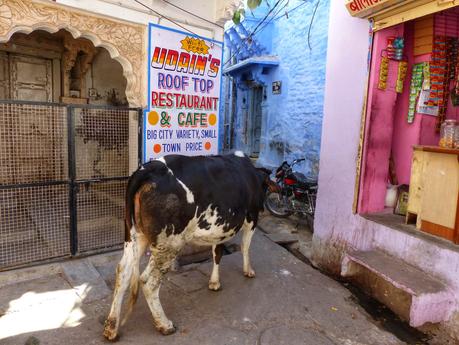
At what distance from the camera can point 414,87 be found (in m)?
4.30

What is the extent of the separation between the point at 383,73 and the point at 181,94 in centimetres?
256

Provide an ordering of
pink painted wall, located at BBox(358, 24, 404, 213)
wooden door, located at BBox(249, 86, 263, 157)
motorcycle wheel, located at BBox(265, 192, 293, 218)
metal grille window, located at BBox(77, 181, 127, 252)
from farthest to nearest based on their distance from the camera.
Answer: wooden door, located at BBox(249, 86, 263, 157), motorcycle wheel, located at BBox(265, 192, 293, 218), metal grille window, located at BBox(77, 181, 127, 252), pink painted wall, located at BBox(358, 24, 404, 213)

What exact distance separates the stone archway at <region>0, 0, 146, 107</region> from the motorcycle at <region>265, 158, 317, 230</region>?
335cm

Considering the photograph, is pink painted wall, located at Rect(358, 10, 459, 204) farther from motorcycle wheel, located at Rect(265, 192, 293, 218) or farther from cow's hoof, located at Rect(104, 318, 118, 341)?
cow's hoof, located at Rect(104, 318, 118, 341)

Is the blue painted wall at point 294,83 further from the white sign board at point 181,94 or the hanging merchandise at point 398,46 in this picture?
the hanging merchandise at point 398,46

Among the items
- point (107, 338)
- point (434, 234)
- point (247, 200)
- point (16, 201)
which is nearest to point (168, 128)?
point (247, 200)

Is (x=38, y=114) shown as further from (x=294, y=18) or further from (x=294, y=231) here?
(x=294, y=18)

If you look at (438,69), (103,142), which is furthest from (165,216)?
(438,69)

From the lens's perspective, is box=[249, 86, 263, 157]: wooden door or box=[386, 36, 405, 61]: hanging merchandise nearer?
box=[386, 36, 405, 61]: hanging merchandise

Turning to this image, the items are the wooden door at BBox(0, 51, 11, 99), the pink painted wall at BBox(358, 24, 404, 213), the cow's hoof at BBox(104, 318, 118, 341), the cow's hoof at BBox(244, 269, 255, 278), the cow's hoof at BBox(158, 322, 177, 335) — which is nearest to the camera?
the cow's hoof at BBox(104, 318, 118, 341)

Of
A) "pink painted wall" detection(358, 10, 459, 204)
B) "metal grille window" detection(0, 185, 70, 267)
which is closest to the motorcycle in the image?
"pink painted wall" detection(358, 10, 459, 204)

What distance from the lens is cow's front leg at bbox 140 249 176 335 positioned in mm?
2865

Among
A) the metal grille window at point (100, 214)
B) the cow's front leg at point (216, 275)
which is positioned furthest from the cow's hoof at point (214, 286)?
the metal grille window at point (100, 214)

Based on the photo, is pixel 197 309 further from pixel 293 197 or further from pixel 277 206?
pixel 277 206
